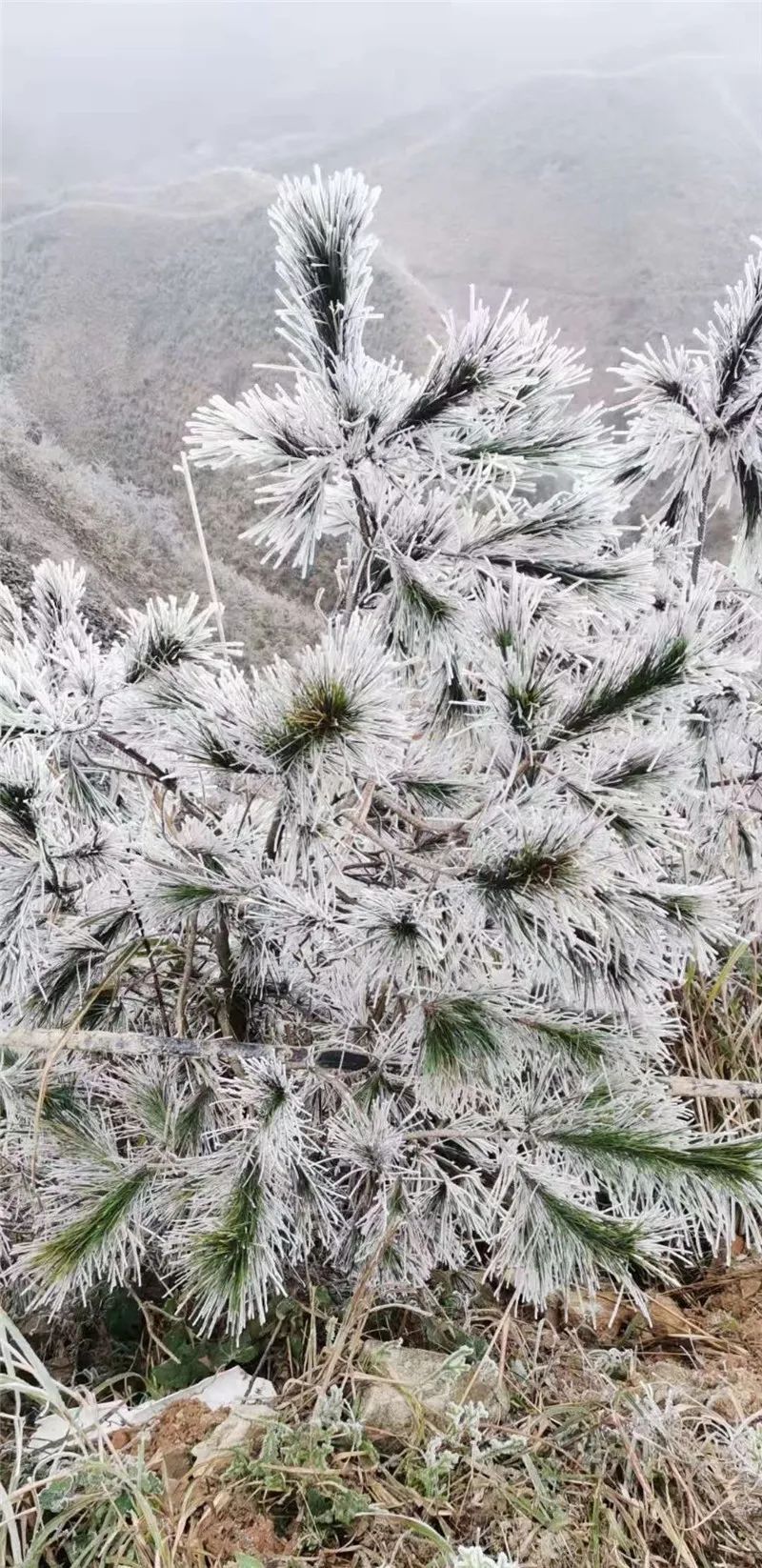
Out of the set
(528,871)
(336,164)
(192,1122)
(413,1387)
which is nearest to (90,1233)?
(192,1122)

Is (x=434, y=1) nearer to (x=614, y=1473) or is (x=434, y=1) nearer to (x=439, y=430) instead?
(x=439, y=430)

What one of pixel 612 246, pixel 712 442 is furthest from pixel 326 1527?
pixel 612 246

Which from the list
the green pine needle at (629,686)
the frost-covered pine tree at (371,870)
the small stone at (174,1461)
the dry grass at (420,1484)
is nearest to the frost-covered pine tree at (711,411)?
the frost-covered pine tree at (371,870)

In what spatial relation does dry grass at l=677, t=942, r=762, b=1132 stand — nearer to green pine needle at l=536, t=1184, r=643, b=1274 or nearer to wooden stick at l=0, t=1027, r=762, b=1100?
green pine needle at l=536, t=1184, r=643, b=1274

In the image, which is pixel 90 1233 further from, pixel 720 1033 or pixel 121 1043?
pixel 720 1033

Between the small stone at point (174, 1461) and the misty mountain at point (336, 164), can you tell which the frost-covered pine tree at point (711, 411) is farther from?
the small stone at point (174, 1461)
